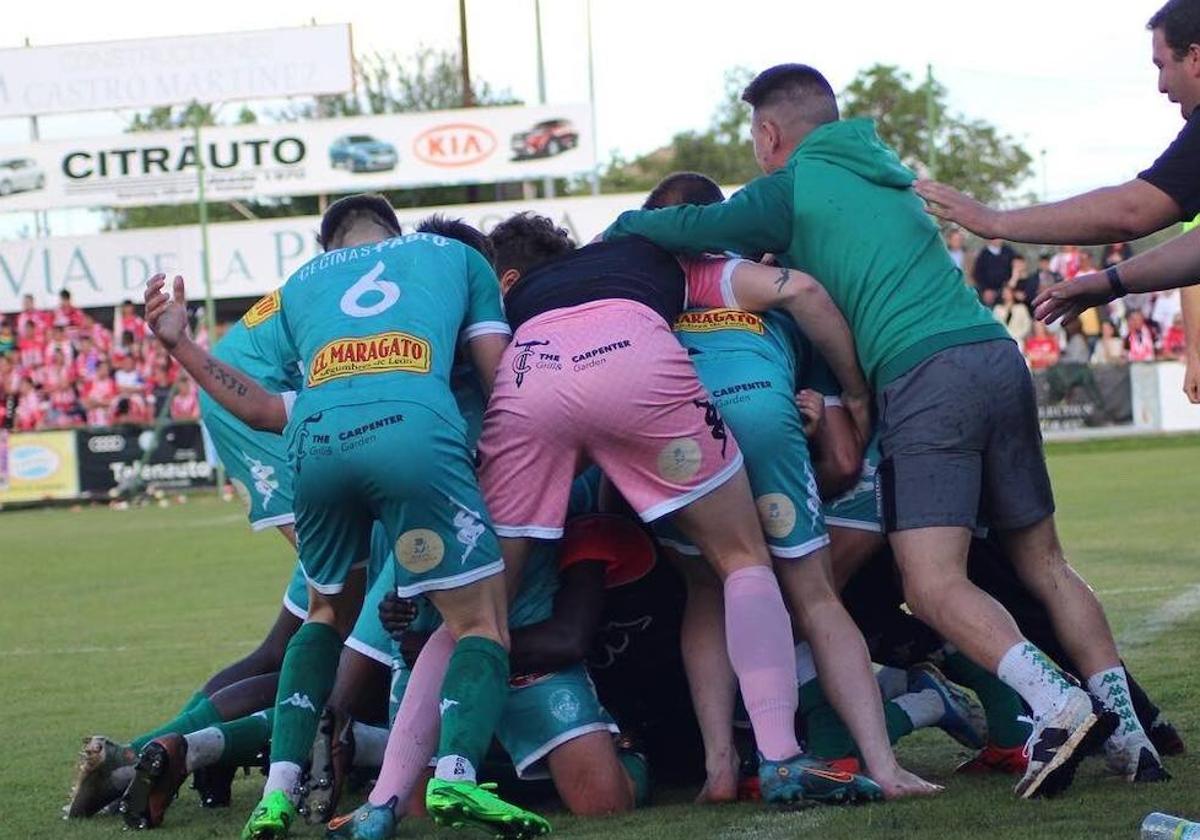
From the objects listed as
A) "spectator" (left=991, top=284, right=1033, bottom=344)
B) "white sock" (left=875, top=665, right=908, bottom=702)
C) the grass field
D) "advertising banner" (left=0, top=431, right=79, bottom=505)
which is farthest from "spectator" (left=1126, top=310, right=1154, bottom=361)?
"white sock" (left=875, top=665, right=908, bottom=702)

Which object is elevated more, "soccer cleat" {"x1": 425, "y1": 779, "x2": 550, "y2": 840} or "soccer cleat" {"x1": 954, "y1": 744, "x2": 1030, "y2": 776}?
"soccer cleat" {"x1": 425, "y1": 779, "x2": 550, "y2": 840}

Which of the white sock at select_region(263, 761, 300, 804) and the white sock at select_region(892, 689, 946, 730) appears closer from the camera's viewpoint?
the white sock at select_region(263, 761, 300, 804)

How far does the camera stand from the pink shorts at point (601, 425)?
5035 mm

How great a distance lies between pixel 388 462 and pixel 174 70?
34416 mm

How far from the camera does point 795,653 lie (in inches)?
212

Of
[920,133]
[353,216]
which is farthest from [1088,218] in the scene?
[920,133]

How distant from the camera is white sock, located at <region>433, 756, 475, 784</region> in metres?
4.61

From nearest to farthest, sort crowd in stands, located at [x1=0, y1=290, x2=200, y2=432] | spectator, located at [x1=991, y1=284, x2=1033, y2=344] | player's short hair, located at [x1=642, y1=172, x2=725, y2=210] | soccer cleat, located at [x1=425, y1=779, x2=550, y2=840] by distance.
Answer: soccer cleat, located at [x1=425, y1=779, x2=550, y2=840] → player's short hair, located at [x1=642, y1=172, x2=725, y2=210] → spectator, located at [x1=991, y1=284, x2=1033, y2=344] → crowd in stands, located at [x1=0, y1=290, x2=200, y2=432]

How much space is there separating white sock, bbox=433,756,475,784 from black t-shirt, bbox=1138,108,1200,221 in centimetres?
223

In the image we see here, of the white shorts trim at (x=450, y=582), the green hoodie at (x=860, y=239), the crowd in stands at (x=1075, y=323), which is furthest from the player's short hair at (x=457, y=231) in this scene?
the crowd in stands at (x=1075, y=323)

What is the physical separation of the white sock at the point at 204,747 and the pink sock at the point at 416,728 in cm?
72

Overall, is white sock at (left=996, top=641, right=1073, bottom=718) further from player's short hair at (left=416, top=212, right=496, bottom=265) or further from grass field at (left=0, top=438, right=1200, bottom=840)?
player's short hair at (left=416, top=212, right=496, bottom=265)

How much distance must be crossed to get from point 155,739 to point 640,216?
2.09m

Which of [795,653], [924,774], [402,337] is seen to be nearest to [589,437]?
[402,337]
